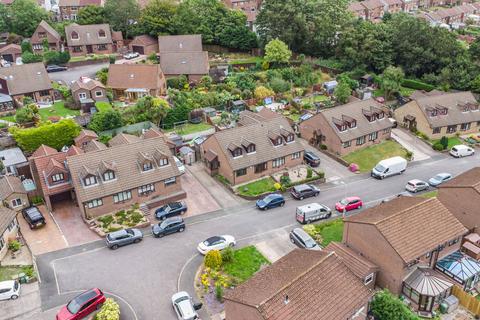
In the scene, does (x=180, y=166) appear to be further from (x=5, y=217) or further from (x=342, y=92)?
(x=342, y=92)

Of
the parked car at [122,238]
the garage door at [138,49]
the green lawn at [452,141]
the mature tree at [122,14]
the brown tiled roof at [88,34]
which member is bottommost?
the green lawn at [452,141]

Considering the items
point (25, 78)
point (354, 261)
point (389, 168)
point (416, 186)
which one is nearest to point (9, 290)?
point (354, 261)

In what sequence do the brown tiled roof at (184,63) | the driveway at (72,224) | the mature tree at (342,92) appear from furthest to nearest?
the brown tiled roof at (184,63)
the mature tree at (342,92)
the driveway at (72,224)

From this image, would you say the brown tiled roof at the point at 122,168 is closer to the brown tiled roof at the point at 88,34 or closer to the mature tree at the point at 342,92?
the mature tree at the point at 342,92

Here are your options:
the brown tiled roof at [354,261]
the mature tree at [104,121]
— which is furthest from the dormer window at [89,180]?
the brown tiled roof at [354,261]

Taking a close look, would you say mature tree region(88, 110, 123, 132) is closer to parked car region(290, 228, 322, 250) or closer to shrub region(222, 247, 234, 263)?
shrub region(222, 247, 234, 263)

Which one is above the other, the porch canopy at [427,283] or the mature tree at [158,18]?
the mature tree at [158,18]

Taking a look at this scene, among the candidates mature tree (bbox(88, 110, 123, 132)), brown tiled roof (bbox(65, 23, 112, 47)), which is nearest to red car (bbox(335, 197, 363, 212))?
mature tree (bbox(88, 110, 123, 132))
